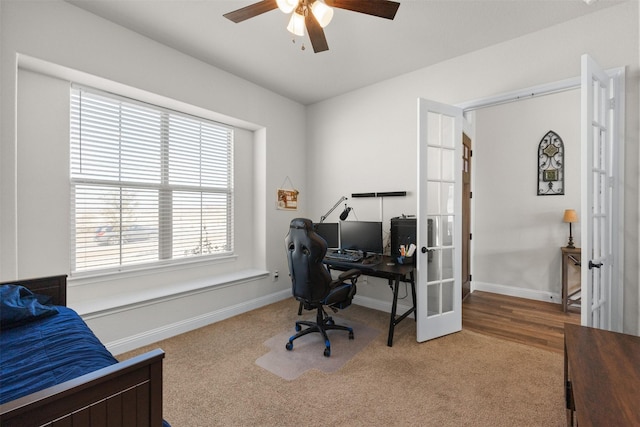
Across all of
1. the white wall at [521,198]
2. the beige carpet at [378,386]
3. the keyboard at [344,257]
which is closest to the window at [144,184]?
the beige carpet at [378,386]

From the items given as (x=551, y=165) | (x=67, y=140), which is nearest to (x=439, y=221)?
(x=551, y=165)

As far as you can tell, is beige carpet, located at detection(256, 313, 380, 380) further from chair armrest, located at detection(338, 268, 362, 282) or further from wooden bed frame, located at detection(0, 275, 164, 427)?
wooden bed frame, located at detection(0, 275, 164, 427)

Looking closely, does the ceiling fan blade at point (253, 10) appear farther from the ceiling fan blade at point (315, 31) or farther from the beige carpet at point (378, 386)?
the beige carpet at point (378, 386)

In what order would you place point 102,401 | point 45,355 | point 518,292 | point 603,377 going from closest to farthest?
point 102,401 → point 603,377 → point 45,355 → point 518,292

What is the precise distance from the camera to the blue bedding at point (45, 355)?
1020 mm

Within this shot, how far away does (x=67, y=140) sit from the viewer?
2316 mm

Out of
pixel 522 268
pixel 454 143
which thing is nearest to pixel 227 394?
pixel 454 143

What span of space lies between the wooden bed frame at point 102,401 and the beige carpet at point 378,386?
89 cm

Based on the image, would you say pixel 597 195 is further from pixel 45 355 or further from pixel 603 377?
pixel 45 355

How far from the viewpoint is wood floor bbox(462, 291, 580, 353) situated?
2668 mm

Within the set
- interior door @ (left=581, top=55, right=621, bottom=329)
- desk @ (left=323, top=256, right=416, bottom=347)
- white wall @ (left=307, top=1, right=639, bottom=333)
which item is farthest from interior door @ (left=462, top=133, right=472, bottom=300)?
interior door @ (left=581, top=55, right=621, bottom=329)

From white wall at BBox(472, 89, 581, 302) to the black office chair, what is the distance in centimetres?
282

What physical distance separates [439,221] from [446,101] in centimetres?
130

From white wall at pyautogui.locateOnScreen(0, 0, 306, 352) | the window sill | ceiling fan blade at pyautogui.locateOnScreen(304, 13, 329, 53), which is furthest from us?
the window sill
